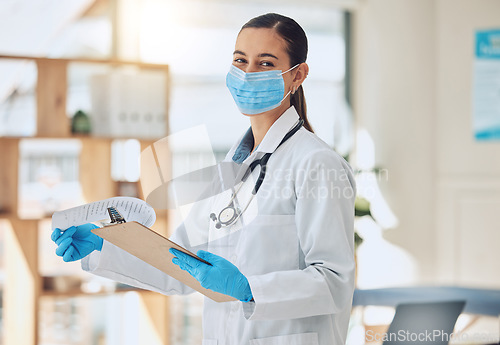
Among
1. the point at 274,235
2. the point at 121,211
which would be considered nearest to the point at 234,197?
the point at 274,235

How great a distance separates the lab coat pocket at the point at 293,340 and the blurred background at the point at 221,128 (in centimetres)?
160

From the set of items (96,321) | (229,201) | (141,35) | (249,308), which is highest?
(141,35)

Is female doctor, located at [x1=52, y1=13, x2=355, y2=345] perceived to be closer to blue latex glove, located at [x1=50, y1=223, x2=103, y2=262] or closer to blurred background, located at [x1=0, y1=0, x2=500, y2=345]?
blue latex glove, located at [x1=50, y1=223, x2=103, y2=262]

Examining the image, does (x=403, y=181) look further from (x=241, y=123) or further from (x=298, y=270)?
(x=298, y=270)

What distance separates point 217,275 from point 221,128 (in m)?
2.60

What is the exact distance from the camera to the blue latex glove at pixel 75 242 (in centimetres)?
118

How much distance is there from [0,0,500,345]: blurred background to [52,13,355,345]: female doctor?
61.7 inches

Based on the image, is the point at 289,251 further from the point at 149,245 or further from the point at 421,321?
the point at 421,321

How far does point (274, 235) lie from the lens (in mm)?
1073

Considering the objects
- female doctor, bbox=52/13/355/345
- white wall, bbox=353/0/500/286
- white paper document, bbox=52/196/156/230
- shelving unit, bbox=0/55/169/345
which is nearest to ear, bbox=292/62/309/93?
female doctor, bbox=52/13/355/345

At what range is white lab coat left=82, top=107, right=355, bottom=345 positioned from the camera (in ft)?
3.26

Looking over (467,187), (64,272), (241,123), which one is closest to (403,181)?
(467,187)

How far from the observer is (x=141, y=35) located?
11.0ft

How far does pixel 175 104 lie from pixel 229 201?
2.41 m
